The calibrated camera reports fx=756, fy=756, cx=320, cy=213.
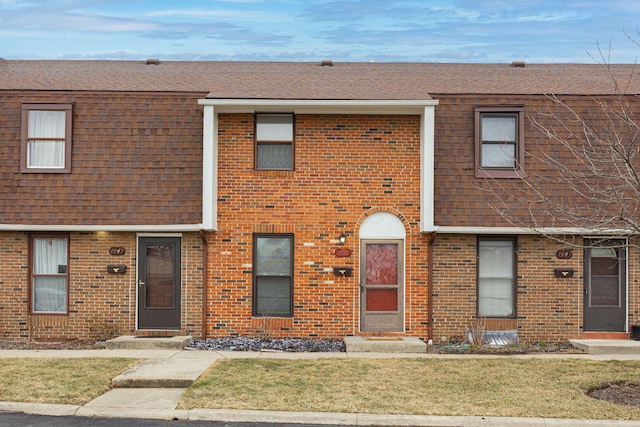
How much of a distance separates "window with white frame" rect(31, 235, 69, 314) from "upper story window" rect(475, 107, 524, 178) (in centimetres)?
856

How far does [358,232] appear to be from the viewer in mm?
15227

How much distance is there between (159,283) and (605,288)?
29.5 feet

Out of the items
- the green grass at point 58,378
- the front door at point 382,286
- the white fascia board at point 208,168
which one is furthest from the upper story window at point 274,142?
the green grass at point 58,378

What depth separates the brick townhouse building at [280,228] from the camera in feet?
49.4

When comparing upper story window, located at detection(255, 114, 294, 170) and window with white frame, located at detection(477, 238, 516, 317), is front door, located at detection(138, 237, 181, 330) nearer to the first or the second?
upper story window, located at detection(255, 114, 294, 170)

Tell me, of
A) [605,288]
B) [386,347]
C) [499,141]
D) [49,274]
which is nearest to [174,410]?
[386,347]

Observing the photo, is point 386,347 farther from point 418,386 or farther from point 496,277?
point 418,386

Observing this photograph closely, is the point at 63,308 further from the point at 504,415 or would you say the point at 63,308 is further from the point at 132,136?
the point at 504,415

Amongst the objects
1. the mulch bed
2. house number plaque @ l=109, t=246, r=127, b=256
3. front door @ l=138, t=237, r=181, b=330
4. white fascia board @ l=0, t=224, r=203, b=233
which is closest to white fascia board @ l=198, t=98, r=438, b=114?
white fascia board @ l=0, t=224, r=203, b=233

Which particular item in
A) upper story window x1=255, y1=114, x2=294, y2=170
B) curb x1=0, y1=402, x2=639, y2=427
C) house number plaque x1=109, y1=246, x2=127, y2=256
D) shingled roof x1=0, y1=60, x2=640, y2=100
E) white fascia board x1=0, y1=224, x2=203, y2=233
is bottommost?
curb x1=0, y1=402, x2=639, y2=427

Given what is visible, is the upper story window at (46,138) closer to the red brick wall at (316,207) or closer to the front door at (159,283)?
the front door at (159,283)

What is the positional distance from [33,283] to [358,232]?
6670mm

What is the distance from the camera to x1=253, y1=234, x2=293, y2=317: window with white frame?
50.1ft

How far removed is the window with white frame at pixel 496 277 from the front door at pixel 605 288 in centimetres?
148
